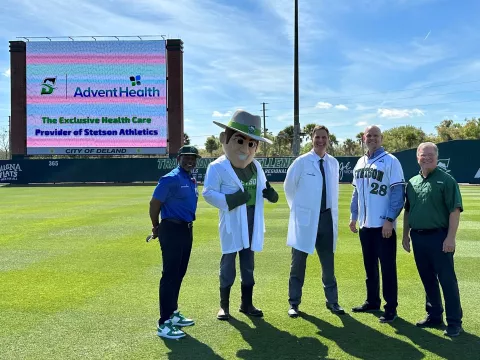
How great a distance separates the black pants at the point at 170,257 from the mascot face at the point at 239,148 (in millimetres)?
984

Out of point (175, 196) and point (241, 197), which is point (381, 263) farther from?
point (175, 196)

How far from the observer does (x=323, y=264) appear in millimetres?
5219

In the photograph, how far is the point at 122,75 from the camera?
38.8 m

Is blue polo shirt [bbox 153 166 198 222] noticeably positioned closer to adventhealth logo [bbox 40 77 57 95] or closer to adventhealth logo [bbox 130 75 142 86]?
adventhealth logo [bbox 130 75 142 86]

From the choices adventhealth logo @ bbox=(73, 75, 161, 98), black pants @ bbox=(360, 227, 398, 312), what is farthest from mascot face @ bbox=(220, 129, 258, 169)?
adventhealth logo @ bbox=(73, 75, 161, 98)

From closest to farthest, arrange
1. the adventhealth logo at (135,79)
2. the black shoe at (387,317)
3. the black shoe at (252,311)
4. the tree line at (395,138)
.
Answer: the black shoe at (387,317), the black shoe at (252,311), the adventhealth logo at (135,79), the tree line at (395,138)

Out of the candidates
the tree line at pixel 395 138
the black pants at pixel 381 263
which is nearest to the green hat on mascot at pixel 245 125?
the black pants at pixel 381 263

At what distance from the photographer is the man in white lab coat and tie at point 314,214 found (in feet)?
16.6

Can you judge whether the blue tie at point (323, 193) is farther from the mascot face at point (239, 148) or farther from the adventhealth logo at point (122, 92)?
the adventhealth logo at point (122, 92)

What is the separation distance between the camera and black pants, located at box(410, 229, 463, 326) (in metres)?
4.37

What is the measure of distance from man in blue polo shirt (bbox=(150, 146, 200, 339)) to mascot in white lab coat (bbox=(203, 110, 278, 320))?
0.42m

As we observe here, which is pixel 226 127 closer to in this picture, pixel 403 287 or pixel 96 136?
pixel 403 287

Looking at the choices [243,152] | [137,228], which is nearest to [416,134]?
[137,228]

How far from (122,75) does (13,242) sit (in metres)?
31.4
